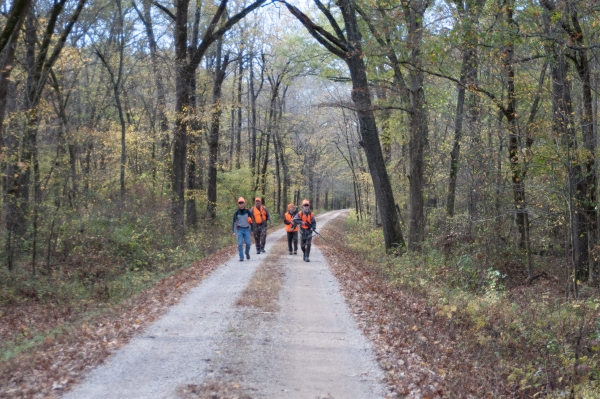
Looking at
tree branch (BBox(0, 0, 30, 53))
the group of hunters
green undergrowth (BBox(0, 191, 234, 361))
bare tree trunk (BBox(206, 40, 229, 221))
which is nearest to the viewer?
tree branch (BBox(0, 0, 30, 53))

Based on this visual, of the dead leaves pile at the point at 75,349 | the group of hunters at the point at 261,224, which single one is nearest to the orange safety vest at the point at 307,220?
the group of hunters at the point at 261,224

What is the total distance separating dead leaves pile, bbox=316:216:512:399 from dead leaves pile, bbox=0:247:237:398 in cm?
354

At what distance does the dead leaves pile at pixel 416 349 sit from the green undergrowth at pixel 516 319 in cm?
26

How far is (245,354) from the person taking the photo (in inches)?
253

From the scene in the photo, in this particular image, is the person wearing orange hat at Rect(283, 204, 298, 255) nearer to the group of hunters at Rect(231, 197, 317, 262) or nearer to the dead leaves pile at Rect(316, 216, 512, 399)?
Result: the group of hunters at Rect(231, 197, 317, 262)

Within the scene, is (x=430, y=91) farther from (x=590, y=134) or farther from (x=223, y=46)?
(x=223, y=46)

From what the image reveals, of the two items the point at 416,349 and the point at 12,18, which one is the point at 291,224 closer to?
the point at 416,349

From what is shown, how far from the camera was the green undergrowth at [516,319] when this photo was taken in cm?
635

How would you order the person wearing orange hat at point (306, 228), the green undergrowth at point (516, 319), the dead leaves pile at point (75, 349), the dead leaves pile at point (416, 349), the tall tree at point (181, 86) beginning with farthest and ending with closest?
the tall tree at point (181, 86), the person wearing orange hat at point (306, 228), the green undergrowth at point (516, 319), the dead leaves pile at point (416, 349), the dead leaves pile at point (75, 349)

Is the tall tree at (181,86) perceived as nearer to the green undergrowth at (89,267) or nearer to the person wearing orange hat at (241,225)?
the green undergrowth at (89,267)

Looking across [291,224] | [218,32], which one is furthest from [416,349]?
[218,32]

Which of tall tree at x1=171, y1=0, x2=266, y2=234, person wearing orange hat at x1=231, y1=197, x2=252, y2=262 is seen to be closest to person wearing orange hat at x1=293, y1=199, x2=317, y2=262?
person wearing orange hat at x1=231, y1=197, x2=252, y2=262

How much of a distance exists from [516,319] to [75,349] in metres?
7.20

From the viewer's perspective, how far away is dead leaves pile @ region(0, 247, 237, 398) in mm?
5301
